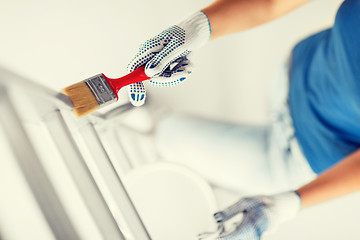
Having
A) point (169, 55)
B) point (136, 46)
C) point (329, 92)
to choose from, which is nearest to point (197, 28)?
point (169, 55)

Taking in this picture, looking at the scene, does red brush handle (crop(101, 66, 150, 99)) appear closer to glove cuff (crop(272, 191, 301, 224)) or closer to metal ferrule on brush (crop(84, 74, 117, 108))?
metal ferrule on brush (crop(84, 74, 117, 108))

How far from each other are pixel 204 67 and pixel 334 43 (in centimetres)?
51

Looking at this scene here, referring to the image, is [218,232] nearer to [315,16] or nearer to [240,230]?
[240,230]

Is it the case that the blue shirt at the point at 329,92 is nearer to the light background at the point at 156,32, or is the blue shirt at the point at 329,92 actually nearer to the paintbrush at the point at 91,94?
the light background at the point at 156,32

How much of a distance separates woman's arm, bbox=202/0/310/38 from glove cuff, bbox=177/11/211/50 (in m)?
0.02

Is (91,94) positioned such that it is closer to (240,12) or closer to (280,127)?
(240,12)

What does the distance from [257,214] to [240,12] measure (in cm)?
41

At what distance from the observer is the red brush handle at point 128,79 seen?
392mm

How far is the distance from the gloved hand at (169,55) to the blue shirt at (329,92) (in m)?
0.29

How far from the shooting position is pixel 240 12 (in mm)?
561

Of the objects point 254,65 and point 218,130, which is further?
point 254,65

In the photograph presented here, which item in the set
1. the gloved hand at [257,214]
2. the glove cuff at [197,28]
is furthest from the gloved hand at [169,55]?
the gloved hand at [257,214]

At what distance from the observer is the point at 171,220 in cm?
63

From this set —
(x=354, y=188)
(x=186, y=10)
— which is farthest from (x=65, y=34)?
(x=354, y=188)
